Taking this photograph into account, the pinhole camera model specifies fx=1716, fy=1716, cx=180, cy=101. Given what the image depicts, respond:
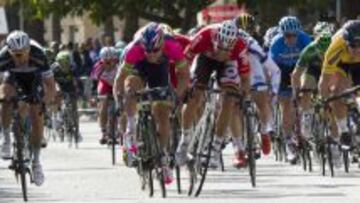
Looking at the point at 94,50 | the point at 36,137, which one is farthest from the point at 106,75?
the point at 94,50

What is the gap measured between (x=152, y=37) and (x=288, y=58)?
212 inches

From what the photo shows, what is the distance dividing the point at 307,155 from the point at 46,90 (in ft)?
13.6

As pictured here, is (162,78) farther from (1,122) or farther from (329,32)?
(329,32)

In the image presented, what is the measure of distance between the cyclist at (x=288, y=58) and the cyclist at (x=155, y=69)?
3.73m

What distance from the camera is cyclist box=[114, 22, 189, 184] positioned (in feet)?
58.0

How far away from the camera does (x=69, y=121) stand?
29156 mm

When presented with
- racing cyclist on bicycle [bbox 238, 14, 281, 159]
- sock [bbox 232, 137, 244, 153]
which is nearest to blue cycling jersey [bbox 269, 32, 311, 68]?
racing cyclist on bicycle [bbox 238, 14, 281, 159]

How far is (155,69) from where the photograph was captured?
18375 mm

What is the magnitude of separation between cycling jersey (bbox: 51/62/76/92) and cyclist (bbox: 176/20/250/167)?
35.0 feet

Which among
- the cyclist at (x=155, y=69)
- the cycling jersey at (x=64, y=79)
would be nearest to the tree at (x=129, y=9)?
the cycling jersey at (x=64, y=79)

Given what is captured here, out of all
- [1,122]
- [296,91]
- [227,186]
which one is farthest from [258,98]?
[1,122]

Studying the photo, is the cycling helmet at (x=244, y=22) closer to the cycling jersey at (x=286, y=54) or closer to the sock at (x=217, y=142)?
the cycling jersey at (x=286, y=54)

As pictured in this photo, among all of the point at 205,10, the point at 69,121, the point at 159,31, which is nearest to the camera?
the point at 159,31

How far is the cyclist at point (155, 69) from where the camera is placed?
17672 millimetres
